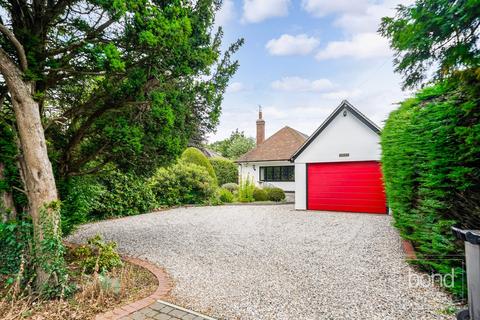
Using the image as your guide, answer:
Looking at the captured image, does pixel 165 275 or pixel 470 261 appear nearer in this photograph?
pixel 470 261

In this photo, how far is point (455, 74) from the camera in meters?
2.35

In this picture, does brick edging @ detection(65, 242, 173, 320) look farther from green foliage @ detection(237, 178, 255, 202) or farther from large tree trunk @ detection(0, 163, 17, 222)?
green foliage @ detection(237, 178, 255, 202)

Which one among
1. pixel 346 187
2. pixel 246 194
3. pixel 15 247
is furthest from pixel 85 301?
pixel 246 194

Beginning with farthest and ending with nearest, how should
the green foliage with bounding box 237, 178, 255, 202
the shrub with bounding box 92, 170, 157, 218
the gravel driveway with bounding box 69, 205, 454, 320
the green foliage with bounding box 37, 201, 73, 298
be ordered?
the green foliage with bounding box 237, 178, 255, 202 < the shrub with bounding box 92, 170, 157, 218 < the green foliage with bounding box 37, 201, 73, 298 < the gravel driveway with bounding box 69, 205, 454, 320

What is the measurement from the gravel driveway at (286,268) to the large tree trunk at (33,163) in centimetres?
210

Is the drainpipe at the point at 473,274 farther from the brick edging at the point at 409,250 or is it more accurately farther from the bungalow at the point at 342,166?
the bungalow at the point at 342,166

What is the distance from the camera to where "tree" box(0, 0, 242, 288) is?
3771mm

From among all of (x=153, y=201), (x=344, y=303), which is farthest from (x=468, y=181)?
(x=153, y=201)

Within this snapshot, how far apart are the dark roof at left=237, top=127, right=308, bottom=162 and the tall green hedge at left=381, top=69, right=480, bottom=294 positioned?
16.6m

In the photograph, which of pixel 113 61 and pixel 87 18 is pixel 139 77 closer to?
pixel 113 61

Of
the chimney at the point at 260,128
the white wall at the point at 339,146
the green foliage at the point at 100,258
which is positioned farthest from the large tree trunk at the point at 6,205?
the chimney at the point at 260,128

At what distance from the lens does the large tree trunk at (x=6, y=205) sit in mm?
4160

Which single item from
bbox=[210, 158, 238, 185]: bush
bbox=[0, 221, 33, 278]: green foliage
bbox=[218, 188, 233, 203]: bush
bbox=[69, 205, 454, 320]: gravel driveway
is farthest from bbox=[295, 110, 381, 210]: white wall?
bbox=[210, 158, 238, 185]: bush

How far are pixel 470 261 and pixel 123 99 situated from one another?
547cm
